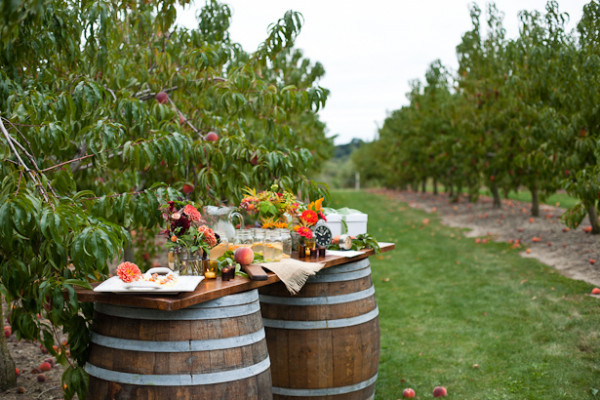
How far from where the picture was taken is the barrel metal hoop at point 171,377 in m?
2.81

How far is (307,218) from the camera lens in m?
4.32

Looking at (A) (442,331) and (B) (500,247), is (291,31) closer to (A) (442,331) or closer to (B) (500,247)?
(A) (442,331)

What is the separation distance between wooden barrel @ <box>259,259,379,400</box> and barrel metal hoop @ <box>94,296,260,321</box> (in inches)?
45.9

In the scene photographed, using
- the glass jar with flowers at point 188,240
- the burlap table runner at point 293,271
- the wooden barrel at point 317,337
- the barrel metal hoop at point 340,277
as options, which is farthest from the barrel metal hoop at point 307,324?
the glass jar with flowers at point 188,240

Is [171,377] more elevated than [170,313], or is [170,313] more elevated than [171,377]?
[170,313]

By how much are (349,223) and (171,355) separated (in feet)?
8.06

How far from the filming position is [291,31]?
528cm

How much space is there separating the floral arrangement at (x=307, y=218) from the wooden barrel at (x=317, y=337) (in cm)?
32

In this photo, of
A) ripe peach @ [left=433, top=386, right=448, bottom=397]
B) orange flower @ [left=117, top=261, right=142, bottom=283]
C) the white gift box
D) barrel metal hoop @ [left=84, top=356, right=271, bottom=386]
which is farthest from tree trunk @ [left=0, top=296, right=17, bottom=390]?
ripe peach @ [left=433, top=386, right=448, bottom=397]

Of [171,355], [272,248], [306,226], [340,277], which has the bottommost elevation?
[171,355]

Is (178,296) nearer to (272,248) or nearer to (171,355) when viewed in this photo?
(171,355)

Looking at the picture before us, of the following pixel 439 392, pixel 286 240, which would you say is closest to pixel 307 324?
pixel 286 240

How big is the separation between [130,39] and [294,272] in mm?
3322

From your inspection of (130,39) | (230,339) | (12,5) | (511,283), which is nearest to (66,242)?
(230,339)
